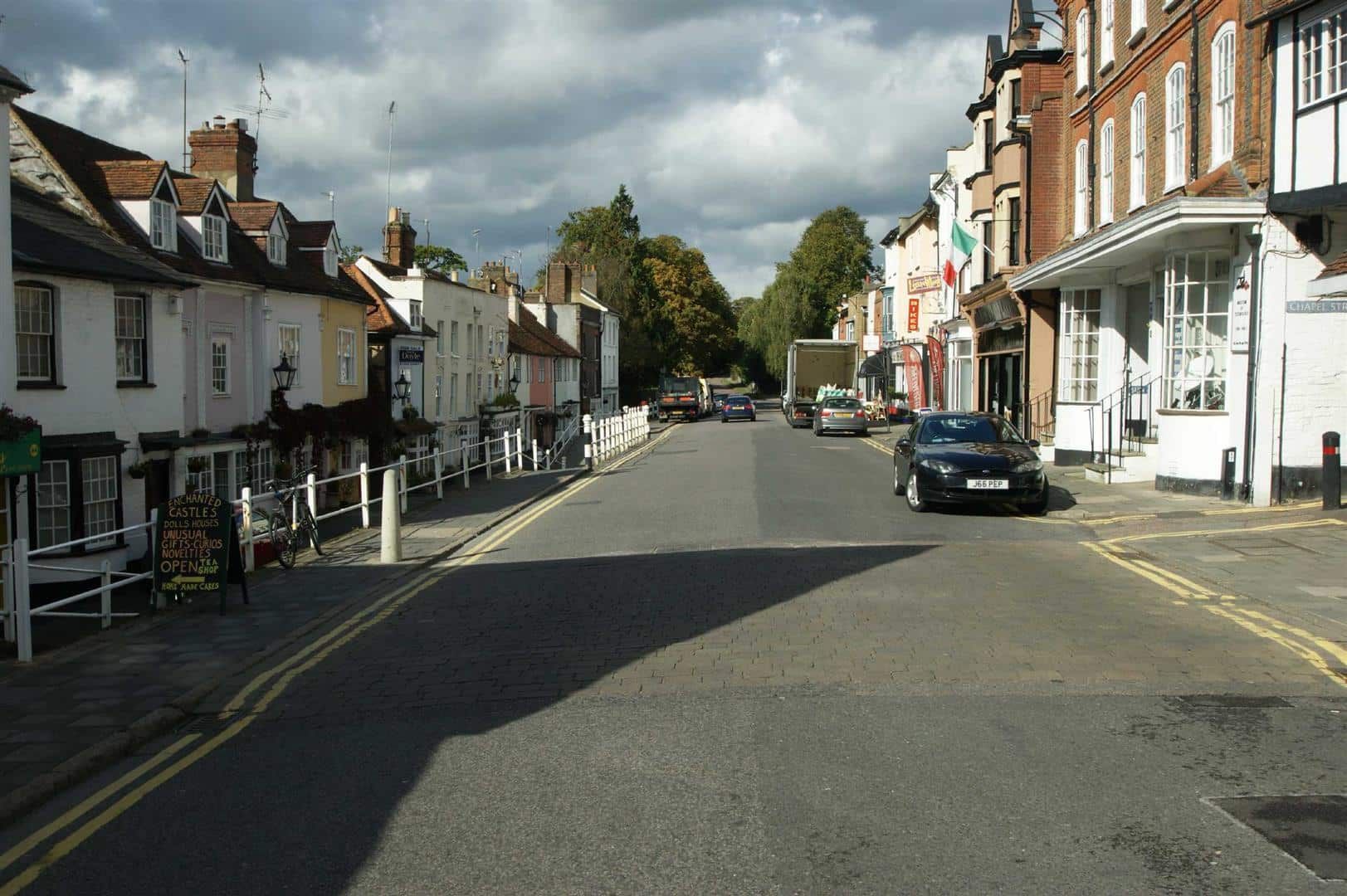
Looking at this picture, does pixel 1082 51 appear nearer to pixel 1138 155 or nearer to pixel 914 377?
pixel 1138 155

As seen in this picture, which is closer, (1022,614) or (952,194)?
(1022,614)

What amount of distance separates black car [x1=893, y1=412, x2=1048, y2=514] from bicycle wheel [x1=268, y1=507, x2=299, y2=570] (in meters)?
9.46

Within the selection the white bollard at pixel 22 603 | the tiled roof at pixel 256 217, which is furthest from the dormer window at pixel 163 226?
the white bollard at pixel 22 603

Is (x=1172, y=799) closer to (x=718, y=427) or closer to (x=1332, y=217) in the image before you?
(x=1332, y=217)

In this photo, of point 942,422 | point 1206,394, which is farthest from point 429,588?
point 1206,394

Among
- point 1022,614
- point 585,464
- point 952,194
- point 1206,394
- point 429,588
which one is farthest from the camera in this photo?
point 952,194

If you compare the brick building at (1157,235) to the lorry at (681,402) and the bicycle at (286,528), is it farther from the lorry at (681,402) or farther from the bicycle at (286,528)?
the lorry at (681,402)

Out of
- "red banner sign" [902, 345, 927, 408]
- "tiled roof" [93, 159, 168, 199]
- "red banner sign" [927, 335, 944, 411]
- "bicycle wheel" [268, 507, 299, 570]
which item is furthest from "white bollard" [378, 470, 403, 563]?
"red banner sign" [902, 345, 927, 408]

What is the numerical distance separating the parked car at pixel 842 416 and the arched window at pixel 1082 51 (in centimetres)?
1823

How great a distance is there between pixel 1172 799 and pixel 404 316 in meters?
33.5

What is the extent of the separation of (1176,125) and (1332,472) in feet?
26.9

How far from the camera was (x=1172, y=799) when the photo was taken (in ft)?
17.6

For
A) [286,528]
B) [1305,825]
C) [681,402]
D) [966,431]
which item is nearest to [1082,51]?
[966,431]

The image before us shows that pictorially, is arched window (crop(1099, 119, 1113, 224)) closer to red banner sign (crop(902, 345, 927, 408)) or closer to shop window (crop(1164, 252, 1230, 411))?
shop window (crop(1164, 252, 1230, 411))
